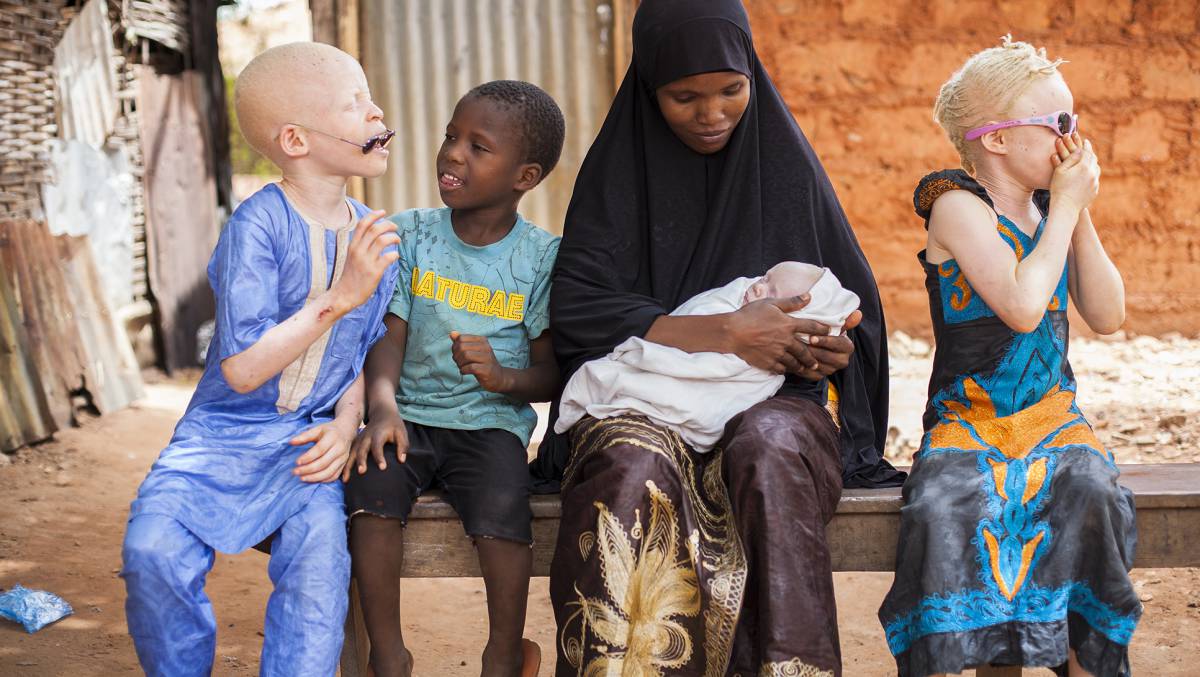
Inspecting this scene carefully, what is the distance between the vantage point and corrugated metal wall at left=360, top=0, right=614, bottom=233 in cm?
666

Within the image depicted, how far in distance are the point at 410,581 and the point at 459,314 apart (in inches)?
76.8

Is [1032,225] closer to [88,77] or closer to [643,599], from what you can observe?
[643,599]

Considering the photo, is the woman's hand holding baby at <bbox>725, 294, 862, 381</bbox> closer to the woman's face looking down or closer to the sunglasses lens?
the woman's face looking down

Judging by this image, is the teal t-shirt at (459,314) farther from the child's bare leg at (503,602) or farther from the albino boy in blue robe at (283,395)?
the child's bare leg at (503,602)

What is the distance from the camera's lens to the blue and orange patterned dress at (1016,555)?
245 cm

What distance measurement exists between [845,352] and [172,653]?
160 cm

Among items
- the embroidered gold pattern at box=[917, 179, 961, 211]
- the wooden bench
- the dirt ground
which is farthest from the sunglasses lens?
the dirt ground

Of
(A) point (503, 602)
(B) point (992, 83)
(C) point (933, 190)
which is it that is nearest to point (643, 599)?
(A) point (503, 602)

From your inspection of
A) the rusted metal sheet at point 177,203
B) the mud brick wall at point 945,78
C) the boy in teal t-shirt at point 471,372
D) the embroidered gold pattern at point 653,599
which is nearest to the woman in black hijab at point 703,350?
the embroidered gold pattern at point 653,599

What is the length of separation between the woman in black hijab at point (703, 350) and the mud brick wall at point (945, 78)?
3.61 metres

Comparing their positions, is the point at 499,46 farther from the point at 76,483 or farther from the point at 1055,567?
the point at 1055,567

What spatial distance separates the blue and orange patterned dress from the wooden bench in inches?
4.9

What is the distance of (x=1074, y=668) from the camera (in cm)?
253

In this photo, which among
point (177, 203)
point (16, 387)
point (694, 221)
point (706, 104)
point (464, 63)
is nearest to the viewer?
point (706, 104)
